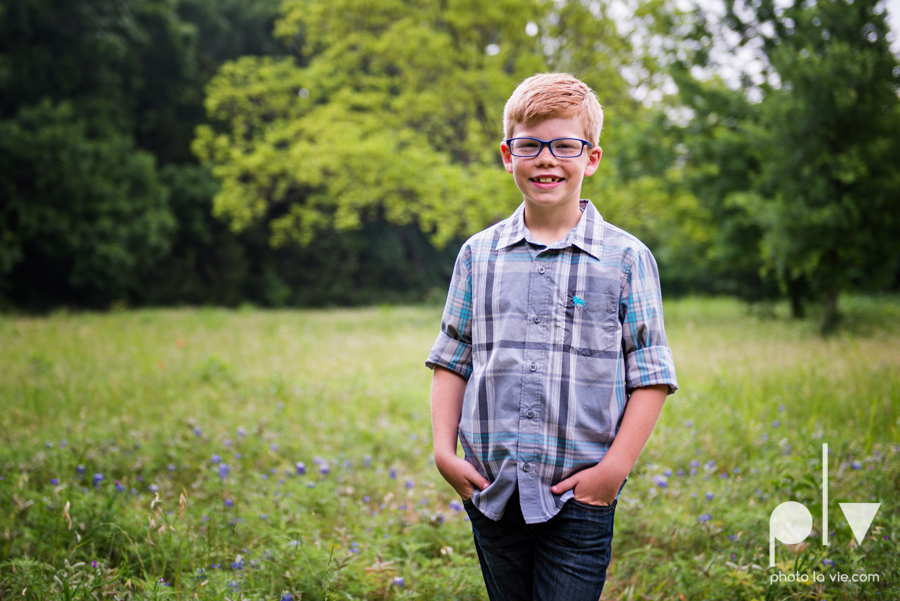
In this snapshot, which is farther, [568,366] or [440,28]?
[440,28]

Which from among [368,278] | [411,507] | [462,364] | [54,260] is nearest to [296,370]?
[411,507]

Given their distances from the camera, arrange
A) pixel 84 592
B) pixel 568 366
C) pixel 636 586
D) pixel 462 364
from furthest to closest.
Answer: pixel 636 586, pixel 84 592, pixel 462 364, pixel 568 366

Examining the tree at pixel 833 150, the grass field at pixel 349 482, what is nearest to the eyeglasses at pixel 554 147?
the grass field at pixel 349 482

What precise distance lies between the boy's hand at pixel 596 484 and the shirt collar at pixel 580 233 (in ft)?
1.74

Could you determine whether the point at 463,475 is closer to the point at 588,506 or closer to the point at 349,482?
the point at 588,506

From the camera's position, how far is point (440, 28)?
13070 mm

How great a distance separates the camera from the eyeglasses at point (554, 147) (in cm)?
148

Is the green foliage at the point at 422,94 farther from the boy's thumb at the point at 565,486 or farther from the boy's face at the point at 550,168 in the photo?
the boy's thumb at the point at 565,486

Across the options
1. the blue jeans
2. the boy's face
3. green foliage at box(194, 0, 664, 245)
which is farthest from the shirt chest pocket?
green foliage at box(194, 0, 664, 245)

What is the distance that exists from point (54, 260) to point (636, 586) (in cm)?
1866

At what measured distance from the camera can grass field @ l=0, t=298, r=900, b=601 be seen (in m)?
2.20

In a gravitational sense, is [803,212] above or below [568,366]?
above

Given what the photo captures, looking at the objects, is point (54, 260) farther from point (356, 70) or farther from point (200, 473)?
point (200, 473)

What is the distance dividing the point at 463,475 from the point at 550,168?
82cm
